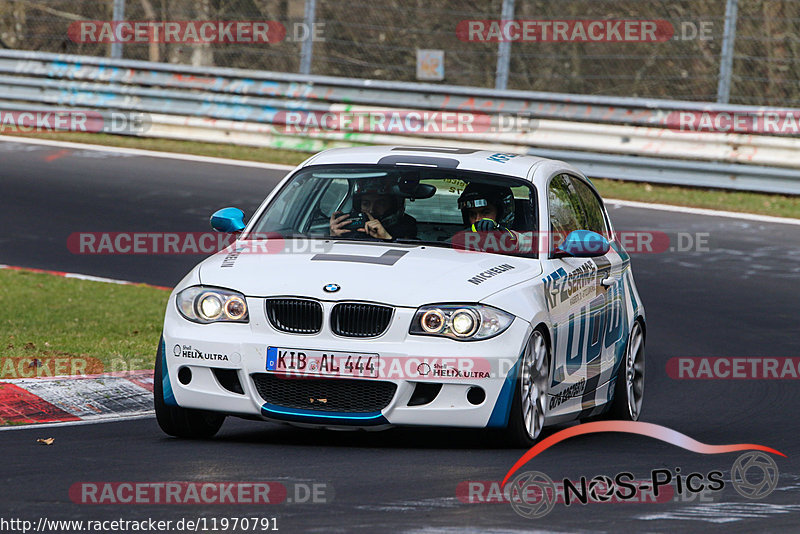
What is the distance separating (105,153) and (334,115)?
318 cm

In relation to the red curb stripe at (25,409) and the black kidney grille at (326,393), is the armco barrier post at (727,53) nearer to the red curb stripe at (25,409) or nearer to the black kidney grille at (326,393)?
the red curb stripe at (25,409)

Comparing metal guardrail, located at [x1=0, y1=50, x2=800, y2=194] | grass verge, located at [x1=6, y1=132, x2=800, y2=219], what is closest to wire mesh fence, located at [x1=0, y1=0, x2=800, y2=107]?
metal guardrail, located at [x1=0, y1=50, x2=800, y2=194]

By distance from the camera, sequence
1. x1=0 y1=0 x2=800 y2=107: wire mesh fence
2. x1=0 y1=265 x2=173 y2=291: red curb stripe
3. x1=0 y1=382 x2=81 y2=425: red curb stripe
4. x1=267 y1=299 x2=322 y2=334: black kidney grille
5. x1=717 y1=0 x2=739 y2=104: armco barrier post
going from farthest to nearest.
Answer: x1=0 y1=0 x2=800 y2=107: wire mesh fence, x1=717 y1=0 x2=739 y2=104: armco barrier post, x1=0 y1=265 x2=173 y2=291: red curb stripe, x1=0 y1=382 x2=81 y2=425: red curb stripe, x1=267 y1=299 x2=322 y2=334: black kidney grille

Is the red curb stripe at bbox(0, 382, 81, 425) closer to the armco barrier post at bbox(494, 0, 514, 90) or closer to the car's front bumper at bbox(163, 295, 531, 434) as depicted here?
the car's front bumper at bbox(163, 295, 531, 434)

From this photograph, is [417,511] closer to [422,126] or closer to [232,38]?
[422,126]

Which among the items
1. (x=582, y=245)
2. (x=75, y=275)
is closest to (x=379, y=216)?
(x=582, y=245)

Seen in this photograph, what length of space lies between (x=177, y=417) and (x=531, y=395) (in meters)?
1.82

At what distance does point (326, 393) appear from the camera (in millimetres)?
7438

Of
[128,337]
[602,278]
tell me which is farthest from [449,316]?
[128,337]

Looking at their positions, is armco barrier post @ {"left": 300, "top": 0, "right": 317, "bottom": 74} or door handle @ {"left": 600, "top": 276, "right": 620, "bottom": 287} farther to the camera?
armco barrier post @ {"left": 300, "top": 0, "right": 317, "bottom": 74}

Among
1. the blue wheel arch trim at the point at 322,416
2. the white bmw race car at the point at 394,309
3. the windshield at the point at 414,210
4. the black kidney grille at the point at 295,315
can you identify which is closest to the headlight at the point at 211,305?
the white bmw race car at the point at 394,309

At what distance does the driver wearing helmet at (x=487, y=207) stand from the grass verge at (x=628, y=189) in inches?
399

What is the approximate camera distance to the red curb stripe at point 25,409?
8367 millimetres

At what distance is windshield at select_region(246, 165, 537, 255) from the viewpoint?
28.0ft
